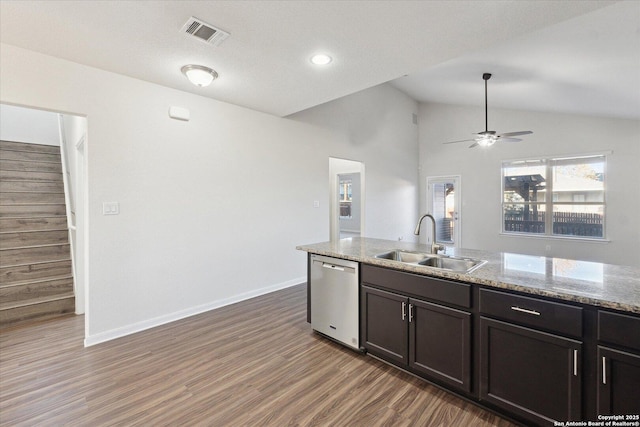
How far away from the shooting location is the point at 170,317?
10.6 ft

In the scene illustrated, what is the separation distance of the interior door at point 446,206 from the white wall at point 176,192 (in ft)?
12.7

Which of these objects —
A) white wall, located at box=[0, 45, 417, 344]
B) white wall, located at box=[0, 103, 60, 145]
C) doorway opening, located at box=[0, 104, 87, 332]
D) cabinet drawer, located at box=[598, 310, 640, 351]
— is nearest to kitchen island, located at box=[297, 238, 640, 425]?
cabinet drawer, located at box=[598, 310, 640, 351]

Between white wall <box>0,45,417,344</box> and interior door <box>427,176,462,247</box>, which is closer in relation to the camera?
white wall <box>0,45,417,344</box>

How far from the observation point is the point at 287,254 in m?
4.50

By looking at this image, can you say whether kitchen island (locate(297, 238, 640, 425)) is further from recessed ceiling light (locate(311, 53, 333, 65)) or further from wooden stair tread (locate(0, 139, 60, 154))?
wooden stair tread (locate(0, 139, 60, 154))

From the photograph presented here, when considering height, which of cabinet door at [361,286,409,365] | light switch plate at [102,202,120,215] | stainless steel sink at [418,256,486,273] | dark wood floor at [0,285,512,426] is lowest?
dark wood floor at [0,285,512,426]

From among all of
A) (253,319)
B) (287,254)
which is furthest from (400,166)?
(253,319)

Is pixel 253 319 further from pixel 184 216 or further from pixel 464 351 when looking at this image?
pixel 464 351

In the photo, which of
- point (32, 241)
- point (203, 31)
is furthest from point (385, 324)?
point (32, 241)

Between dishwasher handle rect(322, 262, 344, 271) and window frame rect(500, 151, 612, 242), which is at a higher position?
window frame rect(500, 151, 612, 242)

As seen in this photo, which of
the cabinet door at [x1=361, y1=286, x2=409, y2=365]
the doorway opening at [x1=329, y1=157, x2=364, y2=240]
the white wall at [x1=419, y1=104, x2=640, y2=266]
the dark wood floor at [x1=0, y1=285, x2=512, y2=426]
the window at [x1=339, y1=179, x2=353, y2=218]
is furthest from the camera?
the window at [x1=339, y1=179, x2=353, y2=218]

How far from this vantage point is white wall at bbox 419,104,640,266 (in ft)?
17.0

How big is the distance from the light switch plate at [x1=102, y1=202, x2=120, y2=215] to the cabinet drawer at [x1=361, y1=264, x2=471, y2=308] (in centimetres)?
248

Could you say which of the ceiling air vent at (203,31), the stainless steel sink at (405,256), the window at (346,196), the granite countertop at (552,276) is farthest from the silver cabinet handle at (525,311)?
the window at (346,196)
